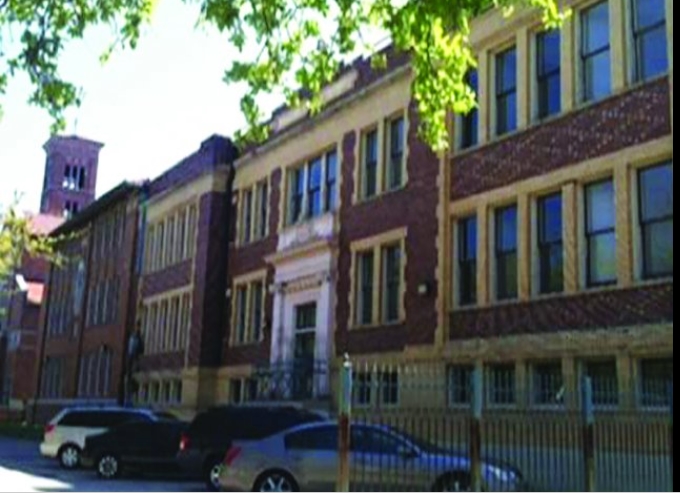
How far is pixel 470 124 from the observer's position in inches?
950

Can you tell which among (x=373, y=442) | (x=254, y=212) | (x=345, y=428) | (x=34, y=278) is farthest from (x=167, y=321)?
(x=34, y=278)

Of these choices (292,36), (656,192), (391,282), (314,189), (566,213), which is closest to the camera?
(292,36)

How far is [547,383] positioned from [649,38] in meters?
7.27

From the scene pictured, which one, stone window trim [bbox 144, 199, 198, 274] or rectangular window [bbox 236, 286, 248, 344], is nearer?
rectangular window [bbox 236, 286, 248, 344]

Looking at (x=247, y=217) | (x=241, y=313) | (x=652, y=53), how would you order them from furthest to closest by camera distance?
(x=247, y=217), (x=241, y=313), (x=652, y=53)

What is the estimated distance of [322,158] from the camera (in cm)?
3114

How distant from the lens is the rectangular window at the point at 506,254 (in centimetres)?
2184

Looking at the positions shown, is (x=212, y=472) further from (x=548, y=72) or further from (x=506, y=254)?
(x=548, y=72)

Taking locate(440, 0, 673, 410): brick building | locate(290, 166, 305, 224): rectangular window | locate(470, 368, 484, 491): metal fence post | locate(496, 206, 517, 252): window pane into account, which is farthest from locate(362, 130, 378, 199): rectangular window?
locate(470, 368, 484, 491): metal fence post

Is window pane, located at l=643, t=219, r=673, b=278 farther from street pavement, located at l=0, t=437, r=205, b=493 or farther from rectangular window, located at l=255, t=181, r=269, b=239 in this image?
rectangular window, located at l=255, t=181, r=269, b=239

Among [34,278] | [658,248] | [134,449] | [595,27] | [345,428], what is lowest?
[134,449]

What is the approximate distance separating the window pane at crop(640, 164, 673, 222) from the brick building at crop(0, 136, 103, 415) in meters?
35.2

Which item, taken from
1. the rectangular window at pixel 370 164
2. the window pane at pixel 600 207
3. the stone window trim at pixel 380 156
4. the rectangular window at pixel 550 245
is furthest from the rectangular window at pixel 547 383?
the rectangular window at pixel 370 164

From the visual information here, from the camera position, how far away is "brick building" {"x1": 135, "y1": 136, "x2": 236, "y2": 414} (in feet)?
120
